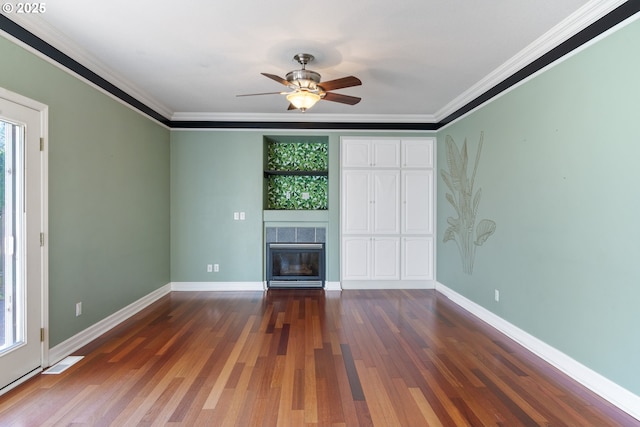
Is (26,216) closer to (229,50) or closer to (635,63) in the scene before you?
(229,50)

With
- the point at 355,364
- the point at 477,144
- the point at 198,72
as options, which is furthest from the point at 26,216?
the point at 477,144

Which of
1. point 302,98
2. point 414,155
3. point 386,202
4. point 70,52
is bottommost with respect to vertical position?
point 386,202

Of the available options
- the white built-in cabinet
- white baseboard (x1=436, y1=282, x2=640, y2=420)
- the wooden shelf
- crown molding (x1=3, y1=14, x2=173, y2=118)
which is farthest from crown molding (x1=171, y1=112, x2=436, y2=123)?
white baseboard (x1=436, y1=282, x2=640, y2=420)

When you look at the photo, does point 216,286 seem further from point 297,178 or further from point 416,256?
point 416,256

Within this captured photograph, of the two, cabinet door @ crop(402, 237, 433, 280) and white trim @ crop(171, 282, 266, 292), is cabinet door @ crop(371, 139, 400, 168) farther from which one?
white trim @ crop(171, 282, 266, 292)

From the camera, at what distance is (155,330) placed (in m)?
3.36

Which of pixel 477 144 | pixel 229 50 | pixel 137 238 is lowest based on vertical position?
pixel 137 238

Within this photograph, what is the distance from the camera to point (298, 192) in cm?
541

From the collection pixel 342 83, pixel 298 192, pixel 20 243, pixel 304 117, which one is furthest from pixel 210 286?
pixel 342 83

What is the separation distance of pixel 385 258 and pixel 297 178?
196 cm

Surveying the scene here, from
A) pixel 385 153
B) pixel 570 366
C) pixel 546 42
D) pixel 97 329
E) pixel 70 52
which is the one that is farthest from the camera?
pixel 385 153

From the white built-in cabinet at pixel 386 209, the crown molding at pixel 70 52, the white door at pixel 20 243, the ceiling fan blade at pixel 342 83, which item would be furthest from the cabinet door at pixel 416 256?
the white door at pixel 20 243

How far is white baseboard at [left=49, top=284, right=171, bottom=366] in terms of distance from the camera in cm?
269

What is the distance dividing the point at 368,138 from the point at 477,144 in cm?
164
